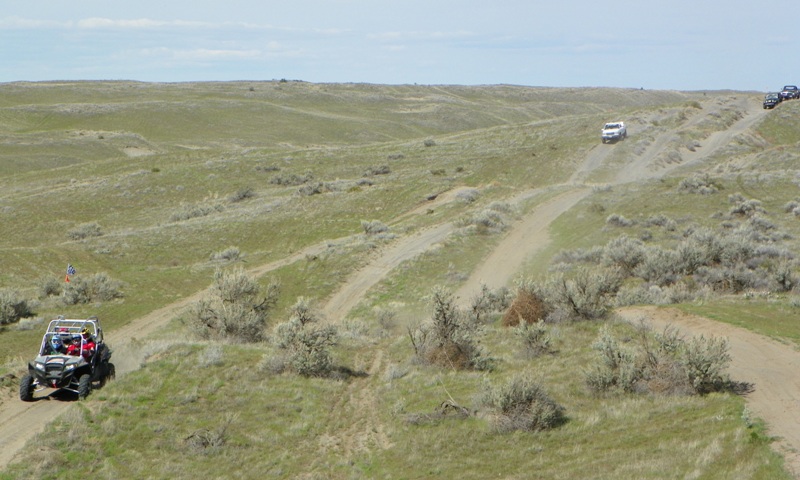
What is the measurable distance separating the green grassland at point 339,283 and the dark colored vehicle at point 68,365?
473 mm

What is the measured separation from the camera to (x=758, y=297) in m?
25.1

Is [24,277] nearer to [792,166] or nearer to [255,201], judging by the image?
[255,201]

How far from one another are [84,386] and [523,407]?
9.97 meters

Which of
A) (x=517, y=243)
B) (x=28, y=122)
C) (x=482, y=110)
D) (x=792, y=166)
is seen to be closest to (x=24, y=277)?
(x=517, y=243)

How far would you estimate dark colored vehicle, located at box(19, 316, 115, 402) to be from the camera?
623 inches

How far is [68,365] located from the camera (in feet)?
52.5

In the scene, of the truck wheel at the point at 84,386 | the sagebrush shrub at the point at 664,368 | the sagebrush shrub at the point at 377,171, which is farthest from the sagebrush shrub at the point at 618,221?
the truck wheel at the point at 84,386

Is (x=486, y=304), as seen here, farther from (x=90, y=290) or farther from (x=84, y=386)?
(x=90, y=290)

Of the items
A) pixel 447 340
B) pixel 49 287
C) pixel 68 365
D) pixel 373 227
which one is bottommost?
pixel 49 287

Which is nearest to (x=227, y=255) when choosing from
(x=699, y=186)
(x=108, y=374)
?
(x=108, y=374)

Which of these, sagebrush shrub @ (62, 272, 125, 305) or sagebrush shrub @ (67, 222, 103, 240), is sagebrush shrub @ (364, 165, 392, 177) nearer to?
sagebrush shrub @ (67, 222, 103, 240)

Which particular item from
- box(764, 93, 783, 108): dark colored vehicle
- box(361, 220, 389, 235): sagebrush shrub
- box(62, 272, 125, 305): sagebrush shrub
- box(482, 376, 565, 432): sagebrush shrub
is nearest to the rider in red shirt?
box(482, 376, 565, 432): sagebrush shrub

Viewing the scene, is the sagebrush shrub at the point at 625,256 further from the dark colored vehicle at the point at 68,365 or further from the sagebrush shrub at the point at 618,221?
the dark colored vehicle at the point at 68,365

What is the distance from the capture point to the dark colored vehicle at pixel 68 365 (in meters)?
15.8
